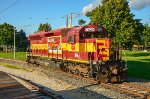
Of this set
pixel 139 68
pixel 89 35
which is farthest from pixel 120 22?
pixel 89 35

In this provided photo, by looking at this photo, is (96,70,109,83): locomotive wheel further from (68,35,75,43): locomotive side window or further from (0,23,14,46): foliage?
(0,23,14,46): foliage

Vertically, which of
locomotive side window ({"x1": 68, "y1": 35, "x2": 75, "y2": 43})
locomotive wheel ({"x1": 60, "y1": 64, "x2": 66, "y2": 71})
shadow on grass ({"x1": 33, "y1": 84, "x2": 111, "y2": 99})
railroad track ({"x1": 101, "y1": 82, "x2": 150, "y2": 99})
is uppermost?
locomotive side window ({"x1": 68, "y1": 35, "x2": 75, "y2": 43})

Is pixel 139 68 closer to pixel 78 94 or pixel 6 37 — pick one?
pixel 78 94

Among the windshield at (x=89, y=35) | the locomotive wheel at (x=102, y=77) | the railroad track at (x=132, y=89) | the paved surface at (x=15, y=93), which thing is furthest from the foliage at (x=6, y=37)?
the paved surface at (x=15, y=93)

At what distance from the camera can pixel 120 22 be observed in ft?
166

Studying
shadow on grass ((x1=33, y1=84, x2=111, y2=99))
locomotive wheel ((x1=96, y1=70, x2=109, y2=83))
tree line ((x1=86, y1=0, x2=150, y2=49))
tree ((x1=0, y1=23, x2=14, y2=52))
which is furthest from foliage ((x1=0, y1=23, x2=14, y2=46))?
shadow on grass ((x1=33, y1=84, x2=111, y2=99))

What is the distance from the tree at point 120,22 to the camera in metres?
48.9

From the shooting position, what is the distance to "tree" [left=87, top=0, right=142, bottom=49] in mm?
48906

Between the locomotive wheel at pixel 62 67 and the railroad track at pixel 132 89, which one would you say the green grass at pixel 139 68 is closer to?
the locomotive wheel at pixel 62 67

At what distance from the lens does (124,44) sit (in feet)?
162

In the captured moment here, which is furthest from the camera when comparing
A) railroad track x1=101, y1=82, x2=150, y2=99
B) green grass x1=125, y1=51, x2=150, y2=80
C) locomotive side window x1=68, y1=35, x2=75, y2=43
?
green grass x1=125, y1=51, x2=150, y2=80

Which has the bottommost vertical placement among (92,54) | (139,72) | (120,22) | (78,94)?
(78,94)

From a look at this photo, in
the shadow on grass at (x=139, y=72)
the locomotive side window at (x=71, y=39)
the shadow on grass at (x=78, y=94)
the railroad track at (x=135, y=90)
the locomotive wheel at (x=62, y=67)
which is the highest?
the locomotive side window at (x=71, y=39)

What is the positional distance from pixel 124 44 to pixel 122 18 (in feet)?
15.5
